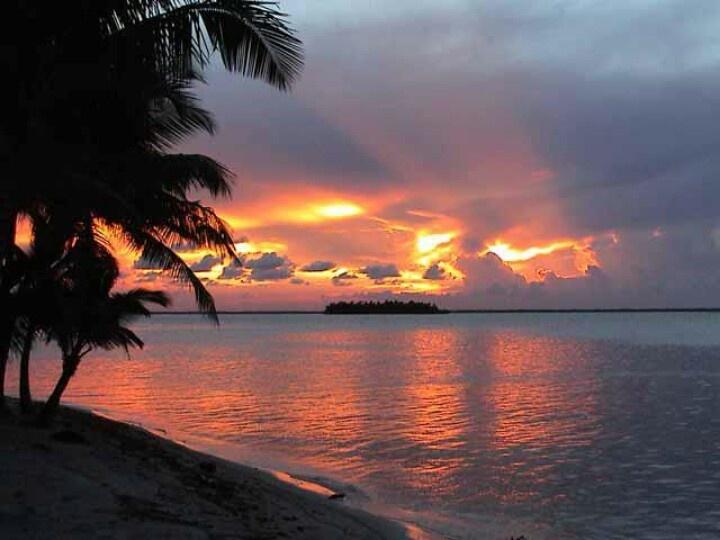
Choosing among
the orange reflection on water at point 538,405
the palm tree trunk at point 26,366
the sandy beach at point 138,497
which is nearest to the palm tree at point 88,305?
the palm tree trunk at point 26,366

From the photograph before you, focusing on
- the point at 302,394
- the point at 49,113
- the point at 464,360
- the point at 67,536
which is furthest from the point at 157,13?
the point at 464,360

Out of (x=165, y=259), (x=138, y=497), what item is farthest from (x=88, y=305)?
(x=138, y=497)

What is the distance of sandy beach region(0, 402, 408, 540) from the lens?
775 cm

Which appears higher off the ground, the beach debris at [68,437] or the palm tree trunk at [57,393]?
the palm tree trunk at [57,393]

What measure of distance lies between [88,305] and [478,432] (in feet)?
43.5

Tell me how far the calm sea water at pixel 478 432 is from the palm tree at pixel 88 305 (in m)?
5.59

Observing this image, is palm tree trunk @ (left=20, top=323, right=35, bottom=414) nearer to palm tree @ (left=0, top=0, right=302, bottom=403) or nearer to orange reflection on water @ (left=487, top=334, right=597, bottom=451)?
palm tree @ (left=0, top=0, right=302, bottom=403)

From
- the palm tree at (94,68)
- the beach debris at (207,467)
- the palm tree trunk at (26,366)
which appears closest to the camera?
the palm tree at (94,68)

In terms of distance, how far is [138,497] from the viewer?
9172mm

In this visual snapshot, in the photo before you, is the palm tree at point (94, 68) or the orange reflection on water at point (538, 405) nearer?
the palm tree at point (94, 68)

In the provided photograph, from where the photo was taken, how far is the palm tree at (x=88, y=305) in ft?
41.1

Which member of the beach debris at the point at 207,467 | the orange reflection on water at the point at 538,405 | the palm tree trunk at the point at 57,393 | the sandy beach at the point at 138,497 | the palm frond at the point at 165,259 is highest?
the palm frond at the point at 165,259

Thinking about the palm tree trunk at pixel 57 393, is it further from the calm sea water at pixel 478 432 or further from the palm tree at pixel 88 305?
the calm sea water at pixel 478 432

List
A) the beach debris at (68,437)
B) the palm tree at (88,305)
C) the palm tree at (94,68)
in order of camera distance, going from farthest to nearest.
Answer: the palm tree at (88,305) < the beach debris at (68,437) < the palm tree at (94,68)
